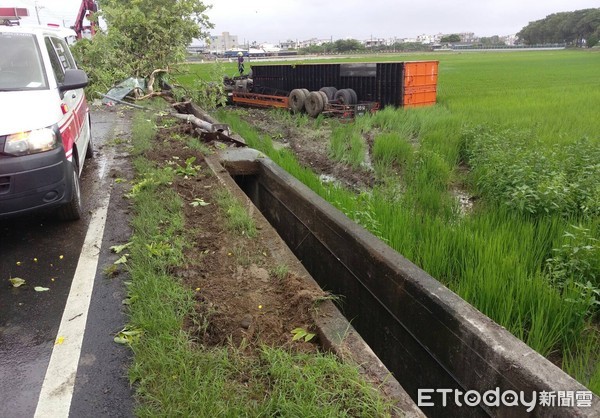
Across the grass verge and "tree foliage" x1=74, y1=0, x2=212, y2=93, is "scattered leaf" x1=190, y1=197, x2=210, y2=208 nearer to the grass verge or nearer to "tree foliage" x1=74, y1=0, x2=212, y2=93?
the grass verge

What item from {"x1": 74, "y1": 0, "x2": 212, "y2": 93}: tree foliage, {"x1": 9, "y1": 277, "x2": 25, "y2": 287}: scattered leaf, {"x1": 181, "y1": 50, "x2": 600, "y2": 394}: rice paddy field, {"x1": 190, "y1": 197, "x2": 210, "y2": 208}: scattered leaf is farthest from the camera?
{"x1": 74, "y1": 0, "x2": 212, "y2": 93}: tree foliage

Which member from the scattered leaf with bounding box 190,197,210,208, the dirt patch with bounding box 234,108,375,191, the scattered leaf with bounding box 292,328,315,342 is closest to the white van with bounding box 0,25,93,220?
the scattered leaf with bounding box 190,197,210,208

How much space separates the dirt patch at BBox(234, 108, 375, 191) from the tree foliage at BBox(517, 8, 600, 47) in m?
97.0

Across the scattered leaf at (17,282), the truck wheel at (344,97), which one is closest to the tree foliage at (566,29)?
the truck wheel at (344,97)

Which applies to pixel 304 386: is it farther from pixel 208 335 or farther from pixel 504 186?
pixel 504 186

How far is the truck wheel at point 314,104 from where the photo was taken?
51.8 ft

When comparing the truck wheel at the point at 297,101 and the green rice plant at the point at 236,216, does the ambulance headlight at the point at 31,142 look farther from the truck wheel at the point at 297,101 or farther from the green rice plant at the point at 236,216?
the truck wheel at the point at 297,101

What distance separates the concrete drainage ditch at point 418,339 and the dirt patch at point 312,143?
4.11 m

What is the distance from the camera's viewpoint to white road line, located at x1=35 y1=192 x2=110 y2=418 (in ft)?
8.43

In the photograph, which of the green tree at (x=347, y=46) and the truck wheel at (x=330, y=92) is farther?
the green tree at (x=347, y=46)

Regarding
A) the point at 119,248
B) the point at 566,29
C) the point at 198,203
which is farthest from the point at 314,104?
the point at 566,29

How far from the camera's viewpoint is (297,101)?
1673 centimetres

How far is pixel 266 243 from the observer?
424 cm

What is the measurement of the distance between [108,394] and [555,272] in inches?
134
